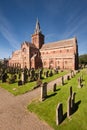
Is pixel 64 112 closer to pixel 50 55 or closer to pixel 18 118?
pixel 18 118

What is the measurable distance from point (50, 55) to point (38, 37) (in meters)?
14.7

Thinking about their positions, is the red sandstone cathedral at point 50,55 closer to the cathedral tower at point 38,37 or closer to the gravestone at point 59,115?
the cathedral tower at point 38,37

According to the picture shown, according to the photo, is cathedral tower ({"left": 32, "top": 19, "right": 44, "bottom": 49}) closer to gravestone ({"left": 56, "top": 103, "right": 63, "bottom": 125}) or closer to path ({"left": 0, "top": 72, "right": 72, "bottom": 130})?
path ({"left": 0, "top": 72, "right": 72, "bottom": 130})

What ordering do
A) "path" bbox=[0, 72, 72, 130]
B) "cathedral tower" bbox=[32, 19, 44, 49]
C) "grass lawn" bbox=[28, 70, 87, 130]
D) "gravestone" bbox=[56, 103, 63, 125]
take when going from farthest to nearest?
"cathedral tower" bbox=[32, 19, 44, 49] < "gravestone" bbox=[56, 103, 63, 125] < "path" bbox=[0, 72, 72, 130] < "grass lawn" bbox=[28, 70, 87, 130]

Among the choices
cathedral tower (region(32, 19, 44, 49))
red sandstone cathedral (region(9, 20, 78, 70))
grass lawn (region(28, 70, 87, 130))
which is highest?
cathedral tower (region(32, 19, 44, 49))

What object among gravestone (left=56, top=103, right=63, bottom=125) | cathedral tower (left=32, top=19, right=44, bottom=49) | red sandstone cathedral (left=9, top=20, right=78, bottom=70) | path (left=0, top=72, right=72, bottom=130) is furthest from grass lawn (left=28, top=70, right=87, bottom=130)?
cathedral tower (left=32, top=19, right=44, bottom=49)

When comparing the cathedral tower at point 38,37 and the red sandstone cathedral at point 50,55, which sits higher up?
the cathedral tower at point 38,37

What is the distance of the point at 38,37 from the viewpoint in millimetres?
60188

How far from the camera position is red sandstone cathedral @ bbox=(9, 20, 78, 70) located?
4334 centimetres

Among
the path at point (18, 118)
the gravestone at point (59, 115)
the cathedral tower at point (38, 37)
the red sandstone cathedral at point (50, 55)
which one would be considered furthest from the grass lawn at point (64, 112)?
the cathedral tower at point (38, 37)

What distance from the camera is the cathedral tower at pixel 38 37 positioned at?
59.6 meters

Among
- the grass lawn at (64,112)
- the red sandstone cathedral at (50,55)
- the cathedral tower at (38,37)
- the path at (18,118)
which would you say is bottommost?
the path at (18,118)

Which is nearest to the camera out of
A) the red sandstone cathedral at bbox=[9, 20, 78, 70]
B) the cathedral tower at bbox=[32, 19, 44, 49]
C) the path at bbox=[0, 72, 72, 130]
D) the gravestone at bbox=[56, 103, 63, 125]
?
the path at bbox=[0, 72, 72, 130]

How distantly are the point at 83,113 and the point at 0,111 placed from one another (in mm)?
6961
